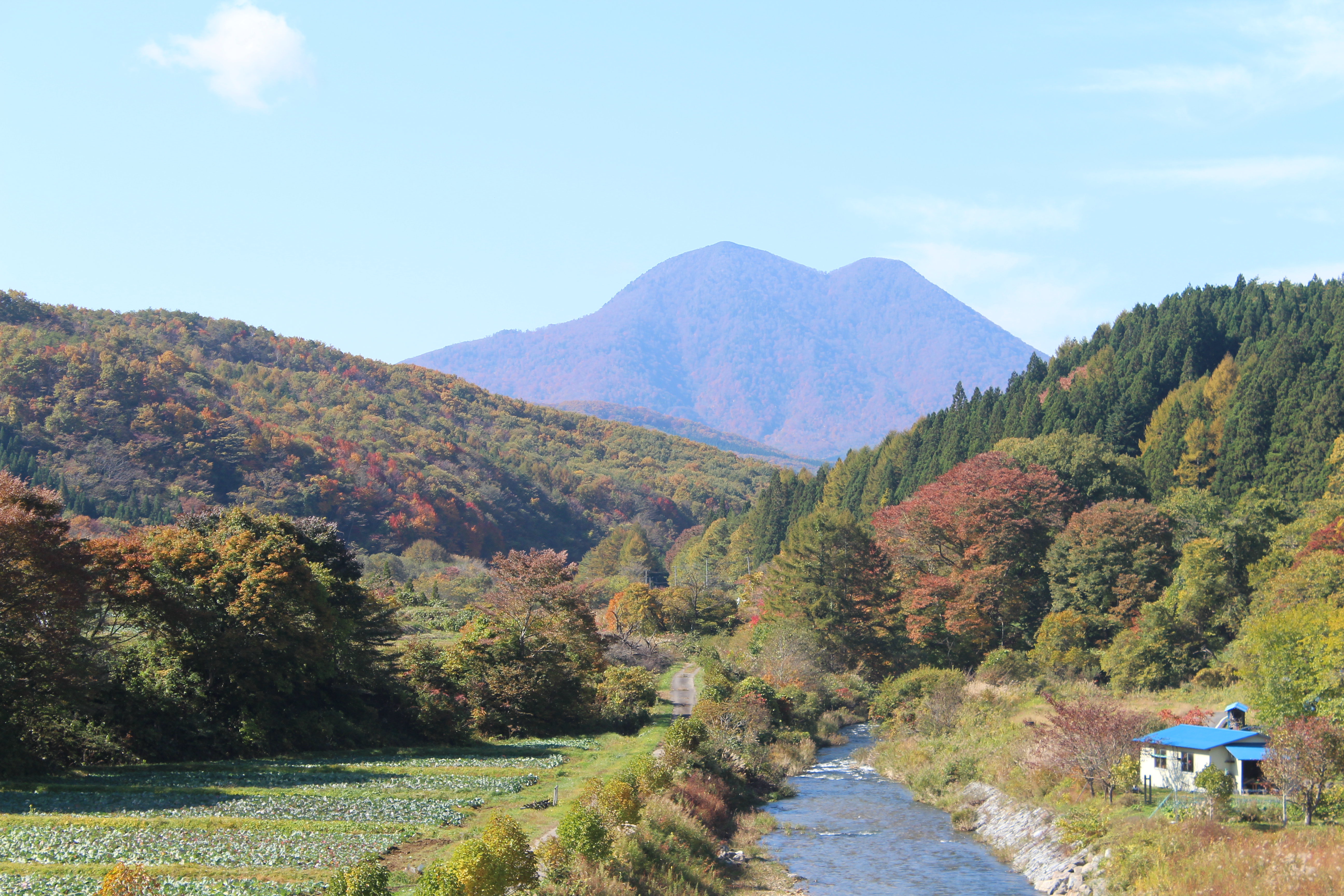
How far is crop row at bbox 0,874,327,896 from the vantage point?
15719mm

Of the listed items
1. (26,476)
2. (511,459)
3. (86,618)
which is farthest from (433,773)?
(511,459)

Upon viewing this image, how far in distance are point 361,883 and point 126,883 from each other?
312 centimetres

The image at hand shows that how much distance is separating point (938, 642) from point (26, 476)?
92.0 m

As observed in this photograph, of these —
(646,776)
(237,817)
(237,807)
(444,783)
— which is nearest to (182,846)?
(237,817)

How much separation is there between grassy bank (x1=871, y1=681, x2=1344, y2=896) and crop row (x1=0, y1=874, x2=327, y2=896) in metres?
17.5

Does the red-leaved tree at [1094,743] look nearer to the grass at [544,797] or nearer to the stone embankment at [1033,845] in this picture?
the stone embankment at [1033,845]

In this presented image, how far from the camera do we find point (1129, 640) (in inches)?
1987

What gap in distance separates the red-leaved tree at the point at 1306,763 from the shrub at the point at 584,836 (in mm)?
17100

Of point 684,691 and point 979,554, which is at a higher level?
point 979,554

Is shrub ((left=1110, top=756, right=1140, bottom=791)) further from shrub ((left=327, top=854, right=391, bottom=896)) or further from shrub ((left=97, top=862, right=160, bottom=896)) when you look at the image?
shrub ((left=97, top=862, right=160, bottom=896))

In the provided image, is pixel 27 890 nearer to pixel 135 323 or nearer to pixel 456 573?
pixel 456 573

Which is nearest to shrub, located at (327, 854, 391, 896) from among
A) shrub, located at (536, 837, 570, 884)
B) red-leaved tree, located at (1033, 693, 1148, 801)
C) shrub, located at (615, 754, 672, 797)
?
shrub, located at (536, 837, 570, 884)

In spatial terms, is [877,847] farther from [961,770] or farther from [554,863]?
[554,863]

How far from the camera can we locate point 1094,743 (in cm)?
3047
